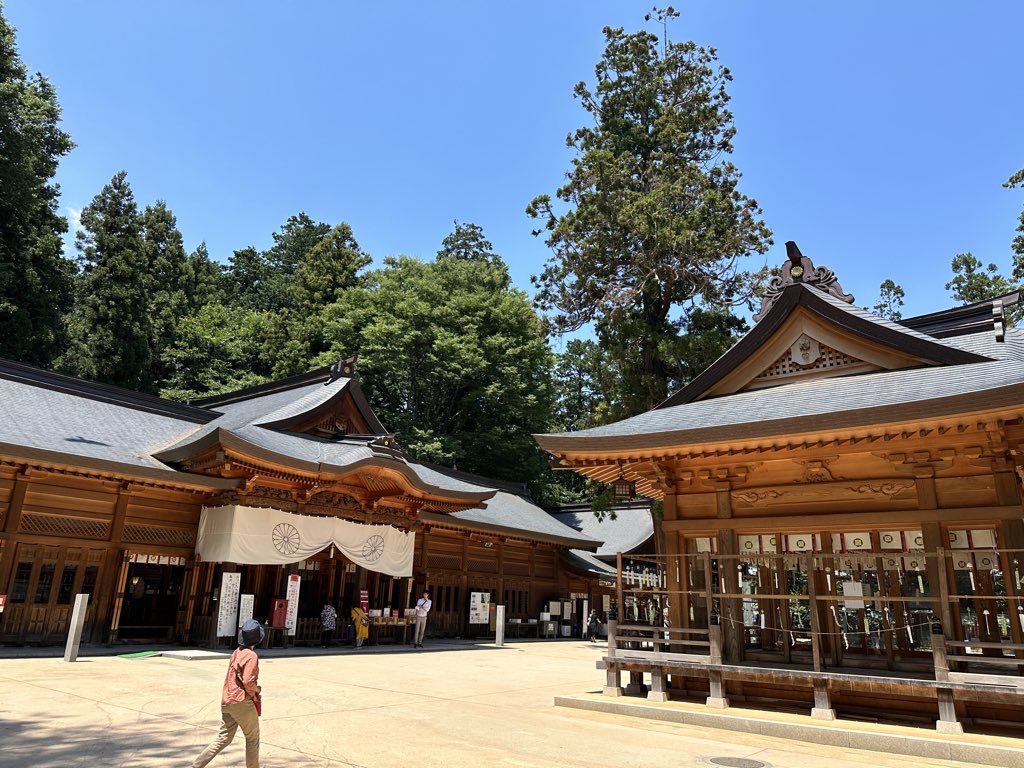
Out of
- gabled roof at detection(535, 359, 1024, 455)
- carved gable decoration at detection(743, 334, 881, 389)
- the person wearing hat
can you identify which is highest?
carved gable decoration at detection(743, 334, 881, 389)

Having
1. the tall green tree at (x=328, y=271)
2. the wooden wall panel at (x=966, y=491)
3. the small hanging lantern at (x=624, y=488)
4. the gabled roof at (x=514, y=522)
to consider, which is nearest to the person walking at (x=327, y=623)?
the gabled roof at (x=514, y=522)

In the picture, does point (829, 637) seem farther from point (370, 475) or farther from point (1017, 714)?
point (370, 475)

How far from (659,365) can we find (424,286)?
22.5m

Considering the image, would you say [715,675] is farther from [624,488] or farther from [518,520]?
[518,520]

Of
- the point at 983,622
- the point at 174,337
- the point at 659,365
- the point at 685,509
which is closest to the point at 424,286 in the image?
the point at 174,337

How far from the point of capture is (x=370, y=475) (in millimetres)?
17578

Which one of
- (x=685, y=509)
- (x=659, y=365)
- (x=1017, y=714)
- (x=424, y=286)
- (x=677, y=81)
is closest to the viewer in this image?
(x=1017, y=714)

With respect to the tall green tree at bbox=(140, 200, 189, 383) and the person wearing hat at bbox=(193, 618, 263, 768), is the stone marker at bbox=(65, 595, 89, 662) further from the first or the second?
the tall green tree at bbox=(140, 200, 189, 383)

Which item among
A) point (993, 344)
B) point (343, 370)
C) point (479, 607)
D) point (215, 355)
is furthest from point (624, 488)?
point (215, 355)

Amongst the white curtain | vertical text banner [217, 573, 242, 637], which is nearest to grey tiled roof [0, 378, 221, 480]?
the white curtain

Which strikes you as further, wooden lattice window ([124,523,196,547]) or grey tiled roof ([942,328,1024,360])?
wooden lattice window ([124,523,196,547])

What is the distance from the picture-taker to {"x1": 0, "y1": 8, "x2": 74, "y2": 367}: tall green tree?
30.2 meters

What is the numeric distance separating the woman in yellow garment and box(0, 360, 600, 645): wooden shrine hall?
79 cm

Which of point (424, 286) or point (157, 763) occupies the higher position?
point (424, 286)
